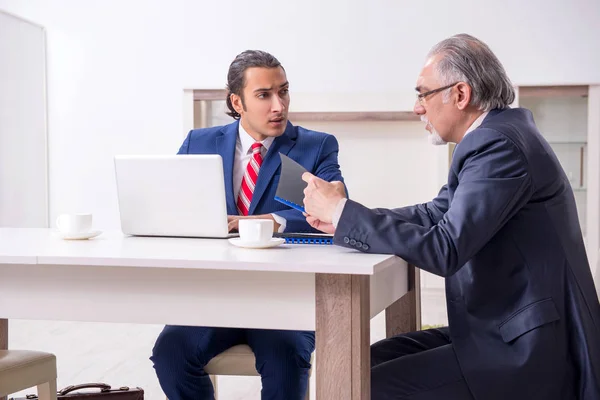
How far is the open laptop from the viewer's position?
2035mm

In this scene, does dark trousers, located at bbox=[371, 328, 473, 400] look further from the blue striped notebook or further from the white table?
the blue striped notebook

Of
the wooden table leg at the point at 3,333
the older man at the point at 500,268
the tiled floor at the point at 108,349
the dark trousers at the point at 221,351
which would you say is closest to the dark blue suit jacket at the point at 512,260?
the older man at the point at 500,268

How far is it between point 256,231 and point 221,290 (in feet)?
0.66

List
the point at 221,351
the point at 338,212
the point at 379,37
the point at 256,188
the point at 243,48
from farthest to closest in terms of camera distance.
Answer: the point at 243,48, the point at 379,37, the point at 256,188, the point at 221,351, the point at 338,212

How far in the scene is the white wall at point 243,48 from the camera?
5.75 meters

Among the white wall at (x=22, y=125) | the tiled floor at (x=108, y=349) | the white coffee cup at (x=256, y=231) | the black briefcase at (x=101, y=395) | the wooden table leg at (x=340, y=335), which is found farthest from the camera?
the white wall at (x=22, y=125)

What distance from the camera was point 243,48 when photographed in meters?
6.00

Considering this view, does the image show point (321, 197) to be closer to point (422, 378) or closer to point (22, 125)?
point (422, 378)

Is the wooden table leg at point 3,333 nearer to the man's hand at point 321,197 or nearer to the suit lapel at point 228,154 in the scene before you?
the suit lapel at point 228,154

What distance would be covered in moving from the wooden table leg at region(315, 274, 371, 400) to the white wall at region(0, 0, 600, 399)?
4.25m

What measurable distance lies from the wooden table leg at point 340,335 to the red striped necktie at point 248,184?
3.43 feet

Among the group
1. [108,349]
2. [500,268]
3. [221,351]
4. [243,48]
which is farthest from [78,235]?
[243,48]

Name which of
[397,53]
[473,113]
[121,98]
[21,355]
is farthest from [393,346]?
[121,98]

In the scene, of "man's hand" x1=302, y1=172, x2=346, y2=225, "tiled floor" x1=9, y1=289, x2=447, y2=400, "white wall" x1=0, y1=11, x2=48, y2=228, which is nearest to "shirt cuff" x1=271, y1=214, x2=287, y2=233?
"man's hand" x1=302, y1=172, x2=346, y2=225
